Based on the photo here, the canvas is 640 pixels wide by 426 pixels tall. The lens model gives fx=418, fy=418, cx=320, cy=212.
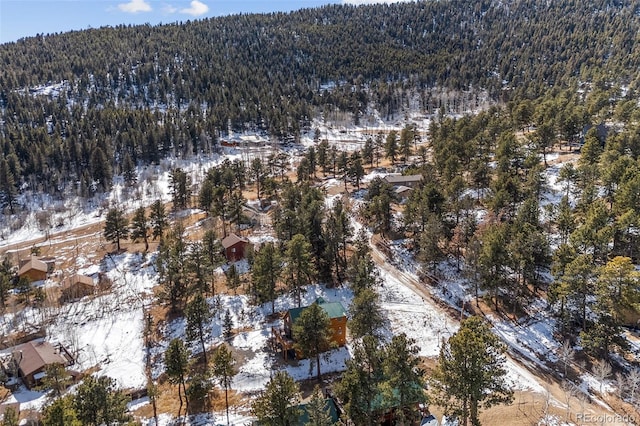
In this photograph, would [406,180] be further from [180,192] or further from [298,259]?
[180,192]

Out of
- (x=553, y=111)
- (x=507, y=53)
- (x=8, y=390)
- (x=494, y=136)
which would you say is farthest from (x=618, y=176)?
(x=507, y=53)

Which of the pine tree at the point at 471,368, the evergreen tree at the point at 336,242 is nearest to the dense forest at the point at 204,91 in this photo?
the evergreen tree at the point at 336,242

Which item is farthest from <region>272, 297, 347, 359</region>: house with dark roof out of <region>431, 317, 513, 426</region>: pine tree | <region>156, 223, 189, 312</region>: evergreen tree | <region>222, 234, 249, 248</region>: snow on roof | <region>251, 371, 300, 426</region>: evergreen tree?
<region>222, 234, 249, 248</region>: snow on roof

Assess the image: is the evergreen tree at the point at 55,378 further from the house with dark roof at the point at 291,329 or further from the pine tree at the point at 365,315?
the pine tree at the point at 365,315

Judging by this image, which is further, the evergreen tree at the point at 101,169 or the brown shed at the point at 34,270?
the evergreen tree at the point at 101,169

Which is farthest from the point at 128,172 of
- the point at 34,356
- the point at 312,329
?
the point at 312,329
